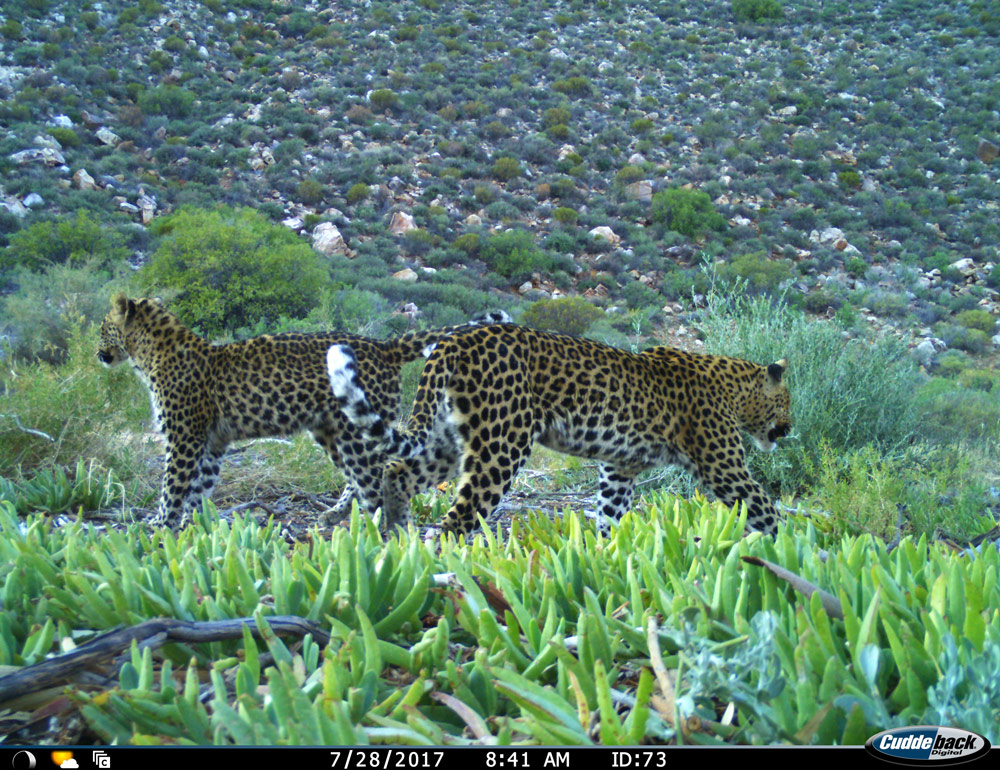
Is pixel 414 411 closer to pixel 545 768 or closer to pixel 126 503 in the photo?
pixel 126 503

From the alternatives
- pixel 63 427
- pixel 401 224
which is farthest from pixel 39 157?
pixel 63 427

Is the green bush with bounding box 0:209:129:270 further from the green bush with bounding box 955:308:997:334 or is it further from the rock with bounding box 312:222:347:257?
the green bush with bounding box 955:308:997:334

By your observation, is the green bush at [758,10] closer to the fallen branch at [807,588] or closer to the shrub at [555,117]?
the shrub at [555,117]

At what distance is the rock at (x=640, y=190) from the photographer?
29.2 meters

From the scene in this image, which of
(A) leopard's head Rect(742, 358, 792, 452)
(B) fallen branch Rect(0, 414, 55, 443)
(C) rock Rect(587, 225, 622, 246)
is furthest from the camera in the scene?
(C) rock Rect(587, 225, 622, 246)

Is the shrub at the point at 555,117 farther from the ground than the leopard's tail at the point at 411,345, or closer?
closer

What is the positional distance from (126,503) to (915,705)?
5.87 meters

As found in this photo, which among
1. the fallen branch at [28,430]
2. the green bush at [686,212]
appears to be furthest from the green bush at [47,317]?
the green bush at [686,212]

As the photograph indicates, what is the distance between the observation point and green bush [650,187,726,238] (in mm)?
27469

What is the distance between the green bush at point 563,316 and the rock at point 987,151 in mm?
18681

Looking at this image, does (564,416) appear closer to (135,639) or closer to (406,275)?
(135,639)

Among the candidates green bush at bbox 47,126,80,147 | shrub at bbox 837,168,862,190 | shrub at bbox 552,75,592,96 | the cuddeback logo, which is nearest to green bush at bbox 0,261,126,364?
the cuddeback logo

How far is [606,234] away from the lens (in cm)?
2716

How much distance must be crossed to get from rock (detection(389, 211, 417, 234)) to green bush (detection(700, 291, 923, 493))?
18.0m
